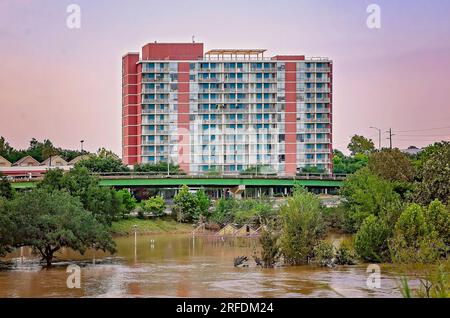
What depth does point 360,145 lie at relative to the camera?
8631cm

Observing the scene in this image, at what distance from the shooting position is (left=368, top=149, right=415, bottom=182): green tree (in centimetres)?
4188

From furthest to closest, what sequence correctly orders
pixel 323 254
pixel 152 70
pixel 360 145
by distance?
pixel 360 145, pixel 152 70, pixel 323 254

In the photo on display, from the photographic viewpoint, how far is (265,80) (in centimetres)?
8294

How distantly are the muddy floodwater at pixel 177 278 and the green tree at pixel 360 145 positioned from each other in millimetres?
51707

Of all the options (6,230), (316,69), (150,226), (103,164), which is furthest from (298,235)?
(316,69)

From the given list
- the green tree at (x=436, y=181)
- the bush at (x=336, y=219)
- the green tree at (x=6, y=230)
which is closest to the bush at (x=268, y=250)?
the green tree at (x=436, y=181)

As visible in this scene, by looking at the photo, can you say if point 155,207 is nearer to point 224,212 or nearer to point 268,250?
point 224,212

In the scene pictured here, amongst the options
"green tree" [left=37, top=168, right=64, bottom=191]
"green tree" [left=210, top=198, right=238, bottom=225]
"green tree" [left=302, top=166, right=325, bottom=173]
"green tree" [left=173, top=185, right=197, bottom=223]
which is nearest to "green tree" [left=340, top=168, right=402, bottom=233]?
"green tree" [left=210, top=198, right=238, bottom=225]

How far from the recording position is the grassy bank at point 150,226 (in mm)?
50688

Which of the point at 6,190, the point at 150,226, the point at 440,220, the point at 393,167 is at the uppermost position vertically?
the point at 393,167

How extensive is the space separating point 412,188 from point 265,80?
147 ft

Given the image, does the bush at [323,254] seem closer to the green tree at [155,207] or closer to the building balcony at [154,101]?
the green tree at [155,207]

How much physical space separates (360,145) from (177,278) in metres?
64.6
